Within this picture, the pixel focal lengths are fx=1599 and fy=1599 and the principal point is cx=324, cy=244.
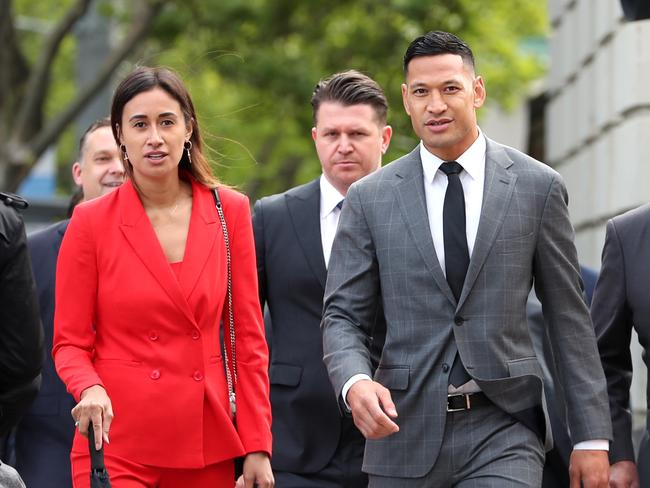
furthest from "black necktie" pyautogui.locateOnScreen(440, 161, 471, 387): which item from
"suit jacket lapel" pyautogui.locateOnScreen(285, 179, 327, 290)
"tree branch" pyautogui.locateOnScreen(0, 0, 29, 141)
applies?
"tree branch" pyautogui.locateOnScreen(0, 0, 29, 141)

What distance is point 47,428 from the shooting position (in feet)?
25.1

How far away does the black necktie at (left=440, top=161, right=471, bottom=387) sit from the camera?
18.6 ft

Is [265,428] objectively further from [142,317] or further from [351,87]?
[351,87]

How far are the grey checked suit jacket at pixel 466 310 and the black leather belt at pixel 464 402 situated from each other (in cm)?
5

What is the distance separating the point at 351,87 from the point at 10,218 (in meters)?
2.76

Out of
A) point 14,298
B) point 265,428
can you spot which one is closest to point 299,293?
point 265,428

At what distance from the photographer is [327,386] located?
7.35m

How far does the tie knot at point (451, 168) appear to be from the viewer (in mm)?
5883

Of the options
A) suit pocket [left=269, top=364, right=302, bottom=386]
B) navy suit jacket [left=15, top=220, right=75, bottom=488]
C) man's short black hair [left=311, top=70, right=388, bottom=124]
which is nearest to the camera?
suit pocket [left=269, top=364, right=302, bottom=386]

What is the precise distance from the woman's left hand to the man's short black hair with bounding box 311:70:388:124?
2.46m

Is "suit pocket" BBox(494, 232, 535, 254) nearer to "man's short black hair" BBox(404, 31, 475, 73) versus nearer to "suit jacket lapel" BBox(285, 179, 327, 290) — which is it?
"man's short black hair" BBox(404, 31, 475, 73)

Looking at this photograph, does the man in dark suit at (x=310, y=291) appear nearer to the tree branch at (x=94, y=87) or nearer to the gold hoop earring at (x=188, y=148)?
the gold hoop earring at (x=188, y=148)

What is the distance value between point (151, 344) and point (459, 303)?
111cm

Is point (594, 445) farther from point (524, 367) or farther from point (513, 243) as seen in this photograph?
point (513, 243)
